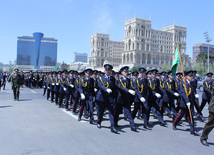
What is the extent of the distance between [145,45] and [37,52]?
7920 cm

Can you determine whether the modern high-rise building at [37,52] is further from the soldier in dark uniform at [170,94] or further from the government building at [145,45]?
the soldier in dark uniform at [170,94]

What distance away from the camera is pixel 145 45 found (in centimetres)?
10119

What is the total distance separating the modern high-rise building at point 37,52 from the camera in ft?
462

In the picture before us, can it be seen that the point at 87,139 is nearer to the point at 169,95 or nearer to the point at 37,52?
the point at 169,95

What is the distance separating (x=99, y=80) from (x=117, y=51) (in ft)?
426

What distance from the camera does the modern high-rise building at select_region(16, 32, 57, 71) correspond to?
14075cm

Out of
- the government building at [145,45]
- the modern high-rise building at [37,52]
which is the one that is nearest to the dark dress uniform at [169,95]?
the government building at [145,45]

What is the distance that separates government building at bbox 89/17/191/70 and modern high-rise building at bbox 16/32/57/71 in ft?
119

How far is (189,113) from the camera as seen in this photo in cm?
638

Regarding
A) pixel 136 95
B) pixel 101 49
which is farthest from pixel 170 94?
pixel 101 49

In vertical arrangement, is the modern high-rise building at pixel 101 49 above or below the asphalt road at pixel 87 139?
above

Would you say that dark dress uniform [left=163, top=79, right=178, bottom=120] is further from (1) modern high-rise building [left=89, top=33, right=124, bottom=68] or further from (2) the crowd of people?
(1) modern high-rise building [left=89, top=33, right=124, bottom=68]

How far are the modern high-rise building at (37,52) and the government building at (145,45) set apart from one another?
119ft

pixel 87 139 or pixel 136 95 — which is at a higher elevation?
pixel 136 95
